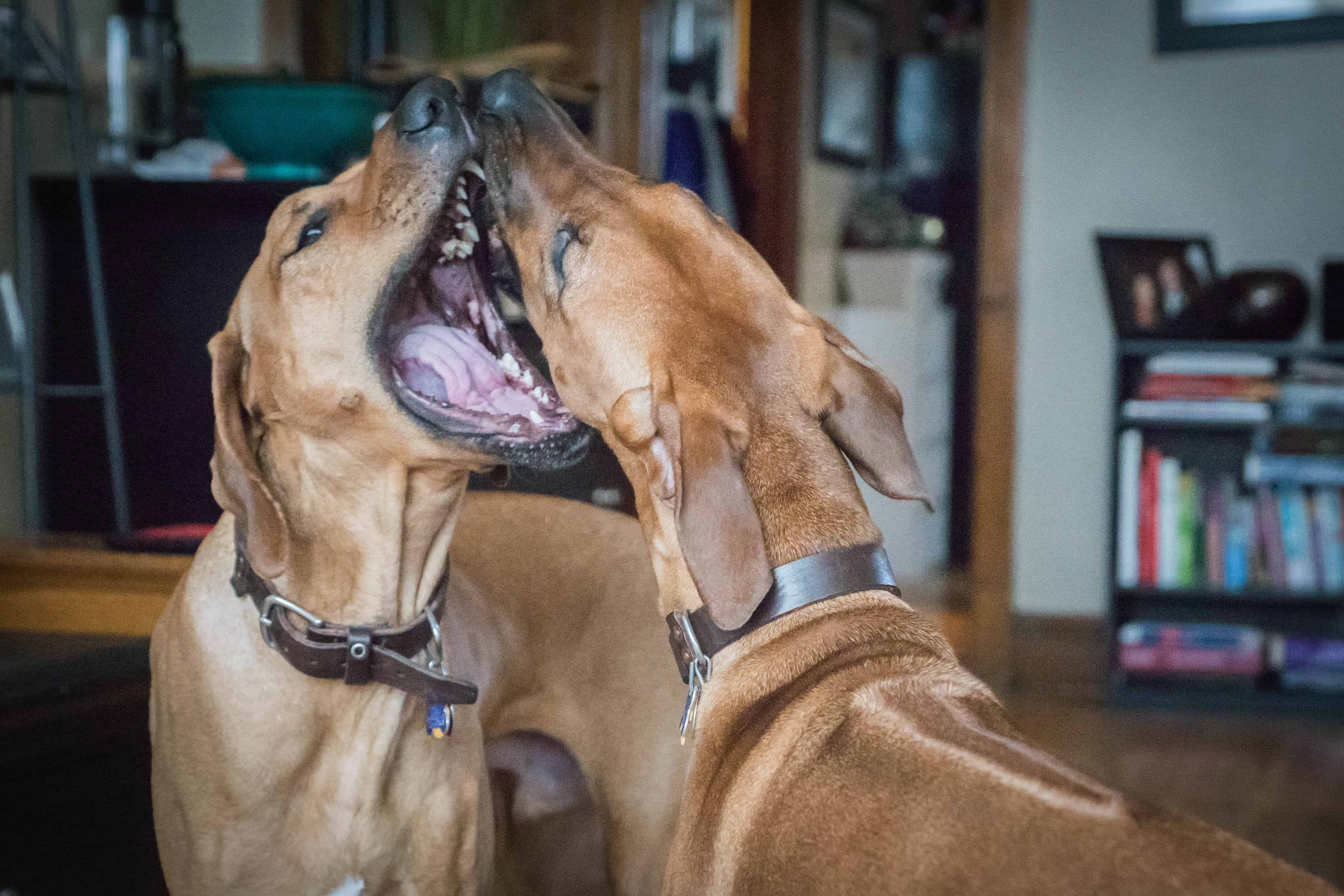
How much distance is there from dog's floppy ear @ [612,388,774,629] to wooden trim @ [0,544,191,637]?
1054 millimetres

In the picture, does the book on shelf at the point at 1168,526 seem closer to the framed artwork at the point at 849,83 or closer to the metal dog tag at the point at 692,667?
the framed artwork at the point at 849,83

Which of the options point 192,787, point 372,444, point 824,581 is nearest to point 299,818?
point 192,787

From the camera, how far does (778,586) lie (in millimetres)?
1245

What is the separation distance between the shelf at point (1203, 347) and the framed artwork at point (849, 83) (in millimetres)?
2101

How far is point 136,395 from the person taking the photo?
2.34m

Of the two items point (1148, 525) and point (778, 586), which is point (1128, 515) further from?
point (778, 586)

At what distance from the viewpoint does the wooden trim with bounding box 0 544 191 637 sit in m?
1.96

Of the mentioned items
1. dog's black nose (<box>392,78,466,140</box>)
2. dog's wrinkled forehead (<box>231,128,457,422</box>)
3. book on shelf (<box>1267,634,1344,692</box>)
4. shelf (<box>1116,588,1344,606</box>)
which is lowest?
book on shelf (<box>1267,634,1344,692</box>)

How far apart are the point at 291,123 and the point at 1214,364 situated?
118 inches

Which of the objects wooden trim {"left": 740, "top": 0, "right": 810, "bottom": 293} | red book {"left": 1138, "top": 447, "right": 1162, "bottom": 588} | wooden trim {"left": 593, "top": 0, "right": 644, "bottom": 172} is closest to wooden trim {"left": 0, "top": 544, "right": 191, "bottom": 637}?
wooden trim {"left": 593, "top": 0, "right": 644, "bottom": 172}

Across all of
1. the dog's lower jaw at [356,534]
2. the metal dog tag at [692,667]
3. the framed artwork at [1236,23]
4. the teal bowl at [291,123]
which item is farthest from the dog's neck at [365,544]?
the framed artwork at [1236,23]

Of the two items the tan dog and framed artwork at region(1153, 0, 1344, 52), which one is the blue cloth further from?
the tan dog

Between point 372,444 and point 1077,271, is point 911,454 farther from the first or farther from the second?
point 1077,271

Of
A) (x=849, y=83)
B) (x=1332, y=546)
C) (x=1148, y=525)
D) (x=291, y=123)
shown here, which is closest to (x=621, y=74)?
(x=849, y=83)
